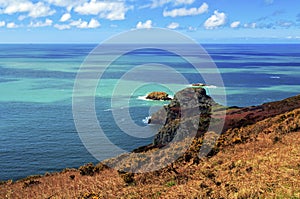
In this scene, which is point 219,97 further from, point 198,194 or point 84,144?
point 198,194

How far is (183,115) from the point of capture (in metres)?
71.1

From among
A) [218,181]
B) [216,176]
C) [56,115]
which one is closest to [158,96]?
[56,115]

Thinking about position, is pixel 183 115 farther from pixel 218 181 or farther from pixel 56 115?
pixel 218 181

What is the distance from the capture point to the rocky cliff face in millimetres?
48719

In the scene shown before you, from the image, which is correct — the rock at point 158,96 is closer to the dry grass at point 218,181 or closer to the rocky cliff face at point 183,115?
the rocky cliff face at point 183,115

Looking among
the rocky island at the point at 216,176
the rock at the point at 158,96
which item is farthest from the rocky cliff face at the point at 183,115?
the rock at the point at 158,96

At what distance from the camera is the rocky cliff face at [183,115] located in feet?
160

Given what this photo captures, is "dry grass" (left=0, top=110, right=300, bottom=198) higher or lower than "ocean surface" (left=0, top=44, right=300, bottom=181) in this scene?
higher

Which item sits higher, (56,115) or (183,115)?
(56,115)

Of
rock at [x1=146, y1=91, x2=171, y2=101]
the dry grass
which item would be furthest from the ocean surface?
the dry grass

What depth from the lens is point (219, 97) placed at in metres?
114

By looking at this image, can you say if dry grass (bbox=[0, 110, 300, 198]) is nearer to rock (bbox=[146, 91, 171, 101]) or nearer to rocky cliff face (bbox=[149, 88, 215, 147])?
rocky cliff face (bbox=[149, 88, 215, 147])

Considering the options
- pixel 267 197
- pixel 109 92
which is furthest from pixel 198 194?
pixel 109 92

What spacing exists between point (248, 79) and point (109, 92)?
75.7 m
